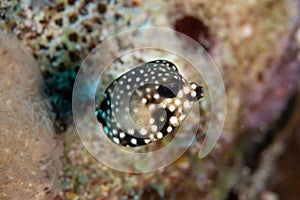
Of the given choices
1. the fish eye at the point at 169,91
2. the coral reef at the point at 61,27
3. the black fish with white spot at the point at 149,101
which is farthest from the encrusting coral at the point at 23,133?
the fish eye at the point at 169,91

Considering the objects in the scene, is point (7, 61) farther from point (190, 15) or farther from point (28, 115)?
point (190, 15)

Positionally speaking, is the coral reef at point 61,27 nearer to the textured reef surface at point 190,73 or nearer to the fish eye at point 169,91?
the textured reef surface at point 190,73

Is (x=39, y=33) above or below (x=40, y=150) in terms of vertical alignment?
above

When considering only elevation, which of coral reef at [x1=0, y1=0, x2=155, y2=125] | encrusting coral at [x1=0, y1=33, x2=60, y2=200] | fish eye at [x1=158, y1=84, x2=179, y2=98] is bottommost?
encrusting coral at [x1=0, y1=33, x2=60, y2=200]

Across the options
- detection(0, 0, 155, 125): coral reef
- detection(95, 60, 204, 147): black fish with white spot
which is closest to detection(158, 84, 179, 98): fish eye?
detection(95, 60, 204, 147): black fish with white spot

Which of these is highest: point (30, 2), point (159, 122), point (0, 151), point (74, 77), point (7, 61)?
point (30, 2)

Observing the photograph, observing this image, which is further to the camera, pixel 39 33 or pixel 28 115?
pixel 39 33

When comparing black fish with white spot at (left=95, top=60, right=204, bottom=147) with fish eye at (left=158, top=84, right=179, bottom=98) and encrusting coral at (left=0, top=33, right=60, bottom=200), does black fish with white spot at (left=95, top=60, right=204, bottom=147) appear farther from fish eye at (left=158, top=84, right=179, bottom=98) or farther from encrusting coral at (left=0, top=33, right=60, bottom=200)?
encrusting coral at (left=0, top=33, right=60, bottom=200)

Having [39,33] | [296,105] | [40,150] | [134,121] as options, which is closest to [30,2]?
[39,33]
